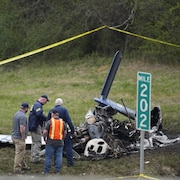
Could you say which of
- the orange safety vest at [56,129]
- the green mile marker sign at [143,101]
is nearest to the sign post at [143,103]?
the green mile marker sign at [143,101]

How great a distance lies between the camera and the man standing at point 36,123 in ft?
36.6

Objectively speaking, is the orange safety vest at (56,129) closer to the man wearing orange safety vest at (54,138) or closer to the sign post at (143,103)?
the man wearing orange safety vest at (54,138)

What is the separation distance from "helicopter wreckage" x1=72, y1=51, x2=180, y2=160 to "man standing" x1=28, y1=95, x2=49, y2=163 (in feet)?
3.03

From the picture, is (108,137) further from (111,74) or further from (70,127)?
(111,74)

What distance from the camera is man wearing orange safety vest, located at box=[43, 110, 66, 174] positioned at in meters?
10.4

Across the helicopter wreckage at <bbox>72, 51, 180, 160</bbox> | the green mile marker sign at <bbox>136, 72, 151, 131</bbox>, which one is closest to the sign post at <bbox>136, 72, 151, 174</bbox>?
the green mile marker sign at <bbox>136, 72, 151, 131</bbox>

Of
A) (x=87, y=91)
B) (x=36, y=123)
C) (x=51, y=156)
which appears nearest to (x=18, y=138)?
(x=36, y=123)

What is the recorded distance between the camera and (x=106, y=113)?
1285cm

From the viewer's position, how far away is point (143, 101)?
790 cm

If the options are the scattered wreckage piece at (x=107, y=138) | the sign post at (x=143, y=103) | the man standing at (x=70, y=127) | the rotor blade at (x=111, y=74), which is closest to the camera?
the sign post at (x=143, y=103)

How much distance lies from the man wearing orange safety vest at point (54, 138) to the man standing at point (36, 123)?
2.33 ft

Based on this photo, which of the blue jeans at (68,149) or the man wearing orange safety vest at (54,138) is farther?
the blue jeans at (68,149)

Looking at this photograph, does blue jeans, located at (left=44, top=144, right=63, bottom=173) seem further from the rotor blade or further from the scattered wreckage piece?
the rotor blade

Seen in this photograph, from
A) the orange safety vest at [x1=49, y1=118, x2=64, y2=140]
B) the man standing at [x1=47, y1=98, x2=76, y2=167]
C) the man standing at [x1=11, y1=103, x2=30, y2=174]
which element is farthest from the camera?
the man standing at [x1=47, y1=98, x2=76, y2=167]
